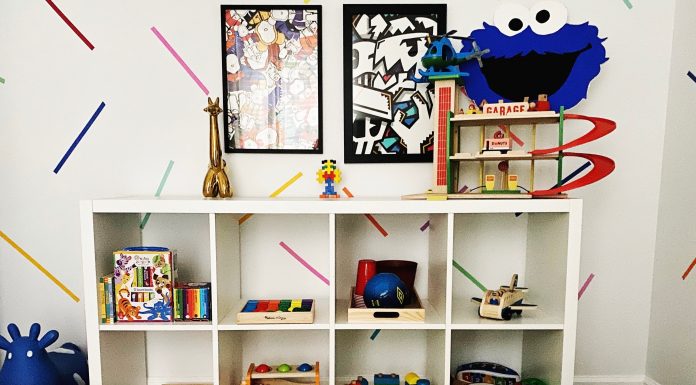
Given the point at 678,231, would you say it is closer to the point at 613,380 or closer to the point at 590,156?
the point at 590,156

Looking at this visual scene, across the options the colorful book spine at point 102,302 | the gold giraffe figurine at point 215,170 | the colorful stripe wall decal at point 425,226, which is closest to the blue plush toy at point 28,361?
the colorful book spine at point 102,302

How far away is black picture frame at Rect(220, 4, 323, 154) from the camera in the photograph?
144cm

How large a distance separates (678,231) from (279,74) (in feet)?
4.86

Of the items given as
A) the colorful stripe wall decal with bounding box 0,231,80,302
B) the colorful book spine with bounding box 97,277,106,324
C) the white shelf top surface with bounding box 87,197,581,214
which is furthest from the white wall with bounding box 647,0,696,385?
the colorful stripe wall decal with bounding box 0,231,80,302

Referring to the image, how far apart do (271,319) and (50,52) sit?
1.22 metres

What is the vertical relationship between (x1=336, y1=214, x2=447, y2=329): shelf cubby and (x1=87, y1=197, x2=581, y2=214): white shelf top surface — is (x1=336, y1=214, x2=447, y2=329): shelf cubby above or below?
below

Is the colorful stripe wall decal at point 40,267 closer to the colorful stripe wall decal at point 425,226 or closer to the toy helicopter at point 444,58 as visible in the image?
the colorful stripe wall decal at point 425,226

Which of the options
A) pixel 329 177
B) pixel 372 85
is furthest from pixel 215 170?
pixel 372 85

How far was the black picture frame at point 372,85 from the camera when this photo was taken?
1.44 metres

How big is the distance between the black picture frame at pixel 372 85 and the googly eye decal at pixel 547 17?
31 centimetres

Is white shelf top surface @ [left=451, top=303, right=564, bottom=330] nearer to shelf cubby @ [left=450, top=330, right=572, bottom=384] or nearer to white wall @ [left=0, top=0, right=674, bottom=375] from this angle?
shelf cubby @ [left=450, top=330, right=572, bottom=384]

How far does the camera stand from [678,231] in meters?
1.41

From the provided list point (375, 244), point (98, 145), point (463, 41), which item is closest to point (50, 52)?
point (98, 145)

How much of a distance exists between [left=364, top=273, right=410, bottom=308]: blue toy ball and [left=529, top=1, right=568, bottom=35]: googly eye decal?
99cm
